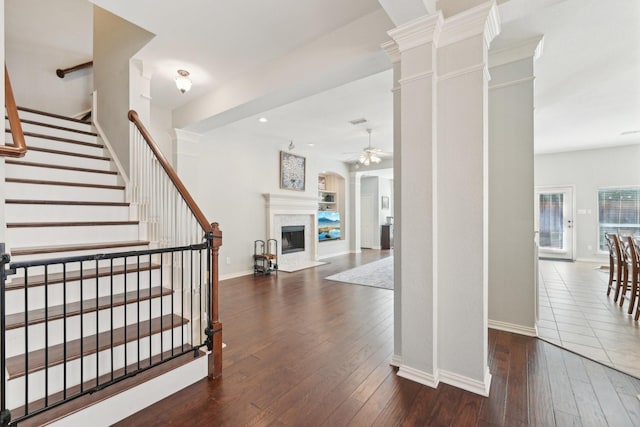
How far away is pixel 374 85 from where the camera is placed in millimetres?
3775

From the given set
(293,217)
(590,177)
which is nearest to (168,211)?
(293,217)

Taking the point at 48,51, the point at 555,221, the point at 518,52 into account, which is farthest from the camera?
the point at 555,221

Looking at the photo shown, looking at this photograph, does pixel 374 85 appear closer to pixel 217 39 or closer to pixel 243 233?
pixel 217 39

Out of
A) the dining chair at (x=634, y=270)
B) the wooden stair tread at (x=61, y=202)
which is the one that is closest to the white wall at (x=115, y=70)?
the wooden stair tread at (x=61, y=202)

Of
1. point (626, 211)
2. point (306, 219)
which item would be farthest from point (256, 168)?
point (626, 211)

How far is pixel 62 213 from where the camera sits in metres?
2.54

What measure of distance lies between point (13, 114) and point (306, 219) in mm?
5916

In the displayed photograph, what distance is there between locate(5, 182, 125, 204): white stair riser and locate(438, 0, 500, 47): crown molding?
11.3 feet

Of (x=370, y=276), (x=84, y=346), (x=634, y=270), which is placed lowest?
(x=370, y=276)

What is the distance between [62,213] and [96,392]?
1692 mm

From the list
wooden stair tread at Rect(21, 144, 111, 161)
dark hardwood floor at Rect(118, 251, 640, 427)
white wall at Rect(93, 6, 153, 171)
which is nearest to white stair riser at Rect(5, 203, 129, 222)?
white wall at Rect(93, 6, 153, 171)

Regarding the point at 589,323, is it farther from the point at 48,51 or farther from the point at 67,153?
the point at 48,51

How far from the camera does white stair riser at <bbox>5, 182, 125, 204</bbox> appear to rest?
2443mm

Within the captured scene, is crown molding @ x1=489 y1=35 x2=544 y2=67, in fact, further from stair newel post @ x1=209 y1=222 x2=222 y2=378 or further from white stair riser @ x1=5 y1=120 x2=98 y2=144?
white stair riser @ x1=5 y1=120 x2=98 y2=144
